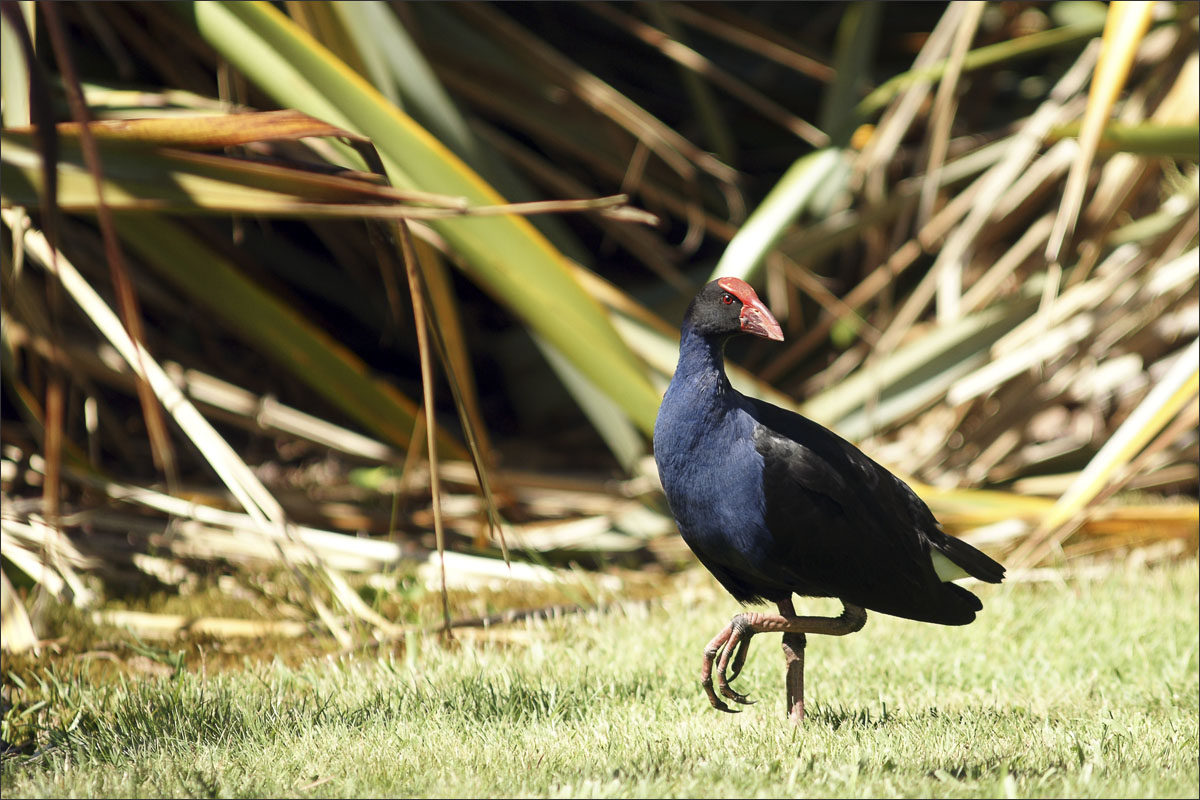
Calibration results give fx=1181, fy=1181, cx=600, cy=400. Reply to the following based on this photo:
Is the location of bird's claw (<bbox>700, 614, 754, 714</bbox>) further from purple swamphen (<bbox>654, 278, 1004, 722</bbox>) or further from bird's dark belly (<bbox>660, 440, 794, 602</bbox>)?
bird's dark belly (<bbox>660, 440, 794, 602</bbox>)

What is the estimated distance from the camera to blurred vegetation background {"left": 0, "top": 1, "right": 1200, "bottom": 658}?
10.3 feet

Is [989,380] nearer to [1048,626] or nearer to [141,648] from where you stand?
[1048,626]

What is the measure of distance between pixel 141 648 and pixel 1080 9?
13.4 ft

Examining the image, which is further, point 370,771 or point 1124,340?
point 1124,340

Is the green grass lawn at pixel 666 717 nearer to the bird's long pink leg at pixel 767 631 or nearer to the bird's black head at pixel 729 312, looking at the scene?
the bird's long pink leg at pixel 767 631

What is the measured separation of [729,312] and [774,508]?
0.41m

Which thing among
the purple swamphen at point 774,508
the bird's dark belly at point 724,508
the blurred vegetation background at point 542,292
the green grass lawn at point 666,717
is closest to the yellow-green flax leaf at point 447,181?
the blurred vegetation background at point 542,292

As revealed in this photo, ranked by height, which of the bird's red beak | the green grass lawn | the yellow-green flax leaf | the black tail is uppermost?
the yellow-green flax leaf

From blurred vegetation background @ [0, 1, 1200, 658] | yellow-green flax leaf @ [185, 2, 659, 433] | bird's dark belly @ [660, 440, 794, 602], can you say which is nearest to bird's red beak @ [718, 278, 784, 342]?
bird's dark belly @ [660, 440, 794, 602]

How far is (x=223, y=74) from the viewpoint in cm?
363

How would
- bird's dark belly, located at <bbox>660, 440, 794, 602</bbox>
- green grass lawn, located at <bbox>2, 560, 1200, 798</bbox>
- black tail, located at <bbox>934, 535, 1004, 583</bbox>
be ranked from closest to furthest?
green grass lawn, located at <bbox>2, 560, 1200, 798</bbox>
bird's dark belly, located at <bbox>660, 440, 794, 602</bbox>
black tail, located at <bbox>934, 535, 1004, 583</bbox>

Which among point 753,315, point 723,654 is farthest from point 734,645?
point 753,315

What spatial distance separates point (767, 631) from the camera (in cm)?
241

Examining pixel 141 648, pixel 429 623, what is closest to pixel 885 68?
pixel 429 623
